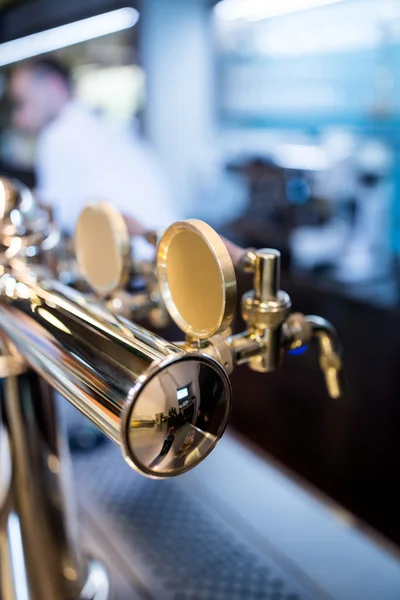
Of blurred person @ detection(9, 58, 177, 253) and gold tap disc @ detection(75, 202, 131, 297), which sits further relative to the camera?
blurred person @ detection(9, 58, 177, 253)

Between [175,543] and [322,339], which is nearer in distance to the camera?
[322,339]

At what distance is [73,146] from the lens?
2201mm

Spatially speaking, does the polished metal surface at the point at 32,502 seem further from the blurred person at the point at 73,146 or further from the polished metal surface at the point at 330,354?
the blurred person at the point at 73,146

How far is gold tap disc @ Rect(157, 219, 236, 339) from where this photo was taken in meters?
0.36

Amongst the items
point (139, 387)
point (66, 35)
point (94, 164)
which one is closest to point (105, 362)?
point (139, 387)

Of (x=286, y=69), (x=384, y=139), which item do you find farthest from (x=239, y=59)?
(x=384, y=139)

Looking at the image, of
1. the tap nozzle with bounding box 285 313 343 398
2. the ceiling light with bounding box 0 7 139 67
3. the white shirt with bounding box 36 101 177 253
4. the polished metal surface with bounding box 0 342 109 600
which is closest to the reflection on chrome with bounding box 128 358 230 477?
the tap nozzle with bounding box 285 313 343 398

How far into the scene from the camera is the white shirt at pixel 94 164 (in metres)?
1.50

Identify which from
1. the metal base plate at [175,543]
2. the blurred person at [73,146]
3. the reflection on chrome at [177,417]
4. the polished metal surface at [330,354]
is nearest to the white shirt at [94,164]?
the blurred person at [73,146]

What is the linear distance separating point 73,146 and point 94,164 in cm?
30

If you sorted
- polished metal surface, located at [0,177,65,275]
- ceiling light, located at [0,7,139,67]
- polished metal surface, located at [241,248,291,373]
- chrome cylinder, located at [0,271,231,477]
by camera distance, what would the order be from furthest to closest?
ceiling light, located at [0,7,139,67] → polished metal surface, located at [0,177,65,275] → polished metal surface, located at [241,248,291,373] → chrome cylinder, located at [0,271,231,477]

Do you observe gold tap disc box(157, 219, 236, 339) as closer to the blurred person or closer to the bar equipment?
the bar equipment

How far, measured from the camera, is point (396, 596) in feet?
2.06

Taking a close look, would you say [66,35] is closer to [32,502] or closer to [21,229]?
[21,229]
